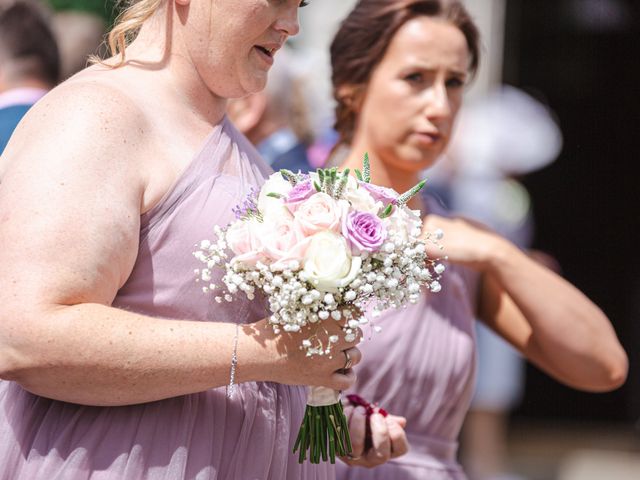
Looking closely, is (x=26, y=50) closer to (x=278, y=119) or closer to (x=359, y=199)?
(x=278, y=119)

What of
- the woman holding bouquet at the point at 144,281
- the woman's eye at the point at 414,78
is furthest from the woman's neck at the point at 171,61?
the woman's eye at the point at 414,78

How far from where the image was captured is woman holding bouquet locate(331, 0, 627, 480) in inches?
149

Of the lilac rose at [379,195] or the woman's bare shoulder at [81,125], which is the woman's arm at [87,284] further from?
the lilac rose at [379,195]

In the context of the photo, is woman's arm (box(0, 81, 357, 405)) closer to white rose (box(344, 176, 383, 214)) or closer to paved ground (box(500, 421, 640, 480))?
white rose (box(344, 176, 383, 214))

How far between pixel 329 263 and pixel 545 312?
5.19 feet

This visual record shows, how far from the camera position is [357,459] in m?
3.19

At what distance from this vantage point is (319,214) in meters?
2.52

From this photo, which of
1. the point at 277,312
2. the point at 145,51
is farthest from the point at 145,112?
the point at 277,312

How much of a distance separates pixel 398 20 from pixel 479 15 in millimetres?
5673

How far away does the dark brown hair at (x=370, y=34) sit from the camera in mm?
4051

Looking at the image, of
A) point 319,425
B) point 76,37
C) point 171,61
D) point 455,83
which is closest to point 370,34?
point 455,83

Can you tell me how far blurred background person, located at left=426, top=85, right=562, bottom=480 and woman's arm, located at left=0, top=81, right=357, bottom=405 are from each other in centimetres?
558

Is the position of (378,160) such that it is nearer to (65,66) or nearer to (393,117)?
(393,117)

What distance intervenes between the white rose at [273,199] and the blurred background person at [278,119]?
3219 millimetres
